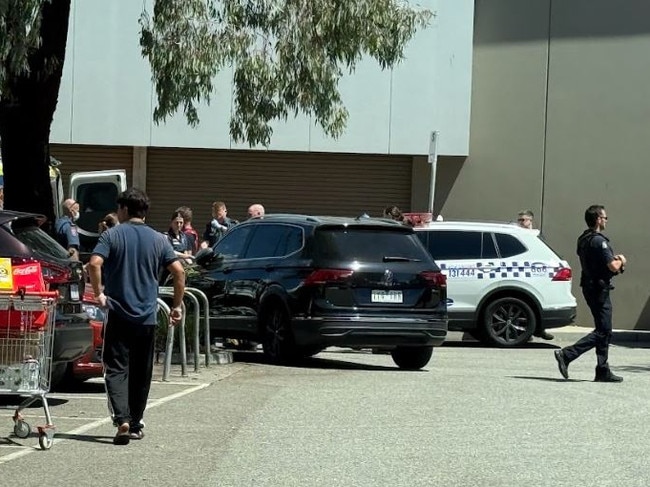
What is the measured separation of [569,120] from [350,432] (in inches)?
653

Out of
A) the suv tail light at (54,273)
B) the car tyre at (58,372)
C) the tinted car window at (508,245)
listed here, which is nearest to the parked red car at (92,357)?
the car tyre at (58,372)

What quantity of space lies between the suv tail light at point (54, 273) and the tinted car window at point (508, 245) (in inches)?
420

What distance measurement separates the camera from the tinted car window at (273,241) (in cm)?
1661

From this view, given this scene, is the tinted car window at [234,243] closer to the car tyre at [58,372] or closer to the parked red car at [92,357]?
the parked red car at [92,357]

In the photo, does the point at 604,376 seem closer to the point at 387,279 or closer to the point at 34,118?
the point at 387,279

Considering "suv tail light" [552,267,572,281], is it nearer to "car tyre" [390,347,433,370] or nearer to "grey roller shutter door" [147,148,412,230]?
"car tyre" [390,347,433,370]

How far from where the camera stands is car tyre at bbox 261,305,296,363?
16.4 metres

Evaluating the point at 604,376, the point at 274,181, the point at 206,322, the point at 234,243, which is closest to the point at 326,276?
the point at 206,322

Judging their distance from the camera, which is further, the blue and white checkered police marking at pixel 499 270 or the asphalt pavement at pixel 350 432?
the blue and white checkered police marking at pixel 499 270

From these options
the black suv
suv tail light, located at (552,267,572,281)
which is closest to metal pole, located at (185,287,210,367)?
the black suv

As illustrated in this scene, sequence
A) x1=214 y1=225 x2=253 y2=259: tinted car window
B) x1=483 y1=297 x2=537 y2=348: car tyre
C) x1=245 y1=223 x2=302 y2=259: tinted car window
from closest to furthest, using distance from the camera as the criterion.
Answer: x1=245 y1=223 x2=302 y2=259: tinted car window < x1=214 y1=225 x2=253 y2=259: tinted car window < x1=483 y1=297 x2=537 y2=348: car tyre

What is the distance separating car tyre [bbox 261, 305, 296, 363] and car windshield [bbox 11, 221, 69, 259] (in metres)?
4.36

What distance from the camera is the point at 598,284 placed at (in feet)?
50.7

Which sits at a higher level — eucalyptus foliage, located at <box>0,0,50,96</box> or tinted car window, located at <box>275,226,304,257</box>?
eucalyptus foliage, located at <box>0,0,50,96</box>
